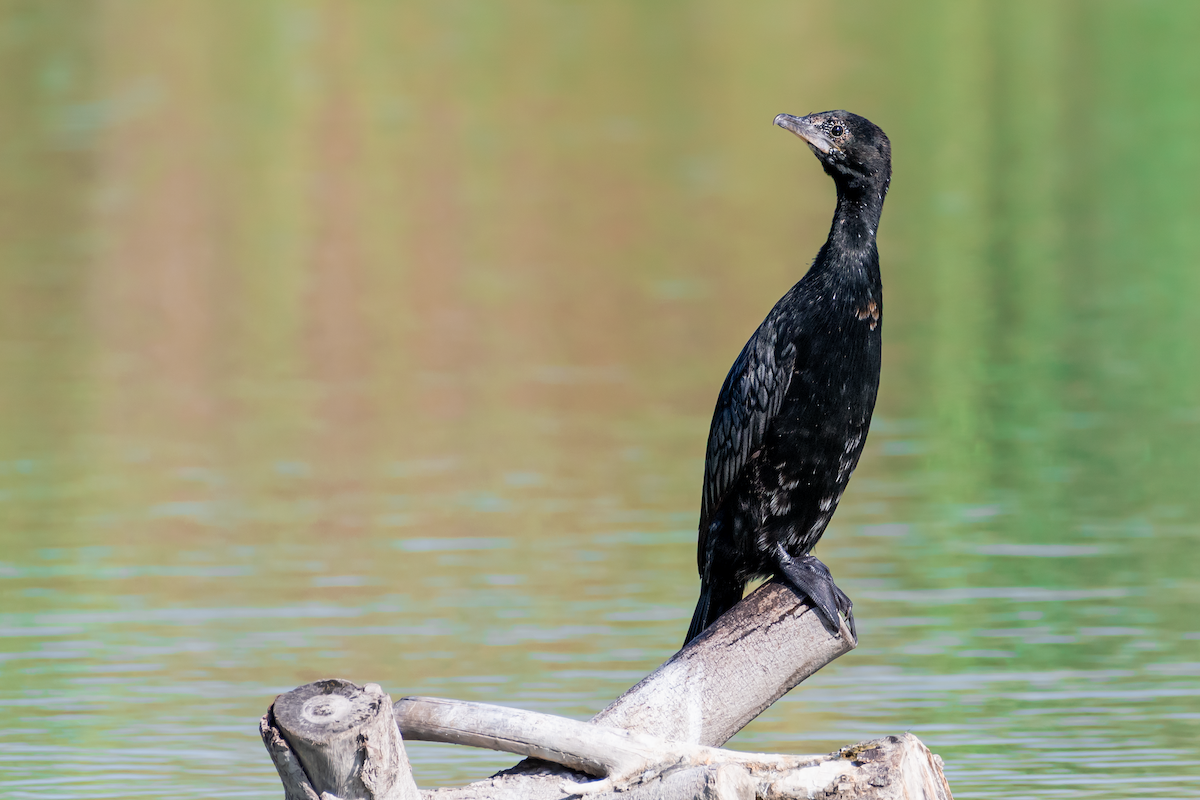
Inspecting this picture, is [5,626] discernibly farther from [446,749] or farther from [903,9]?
[903,9]

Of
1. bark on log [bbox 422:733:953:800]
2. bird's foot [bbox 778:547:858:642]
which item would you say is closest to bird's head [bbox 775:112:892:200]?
bird's foot [bbox 778:547:858:642]

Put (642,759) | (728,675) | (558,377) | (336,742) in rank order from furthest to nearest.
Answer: (558,377), (728,675), (642,759), (336,742)

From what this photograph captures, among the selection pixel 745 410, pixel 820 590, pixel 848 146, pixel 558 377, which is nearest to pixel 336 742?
pixel 820 590

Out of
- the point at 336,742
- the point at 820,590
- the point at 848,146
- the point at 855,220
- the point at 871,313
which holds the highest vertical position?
the point at 848,146

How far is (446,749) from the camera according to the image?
8.27 meters

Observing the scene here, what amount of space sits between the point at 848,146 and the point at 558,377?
10.4 meters

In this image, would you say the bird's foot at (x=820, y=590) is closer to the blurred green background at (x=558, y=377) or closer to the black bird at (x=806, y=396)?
the black bird at (x=806, y=396)

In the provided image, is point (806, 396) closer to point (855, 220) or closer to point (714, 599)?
point (855, 220)

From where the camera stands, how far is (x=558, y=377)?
17.1 metres

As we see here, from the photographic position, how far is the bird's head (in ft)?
22.1

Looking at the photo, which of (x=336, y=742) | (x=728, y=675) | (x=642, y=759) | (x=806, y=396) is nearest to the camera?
(x=336, y=742)

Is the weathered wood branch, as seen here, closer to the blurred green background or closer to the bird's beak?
the blurred green background

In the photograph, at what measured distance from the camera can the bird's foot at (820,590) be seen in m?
6.15

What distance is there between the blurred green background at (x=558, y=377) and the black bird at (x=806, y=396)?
1524 millimetres
